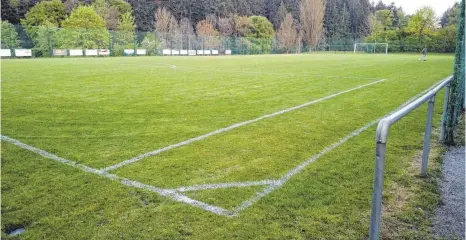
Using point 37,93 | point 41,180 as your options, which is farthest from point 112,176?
point 37,93

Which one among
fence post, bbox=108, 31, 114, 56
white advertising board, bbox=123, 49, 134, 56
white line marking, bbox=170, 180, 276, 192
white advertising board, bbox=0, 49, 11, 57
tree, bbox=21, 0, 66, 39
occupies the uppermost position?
tree, bbox=21, 0, 66, 39

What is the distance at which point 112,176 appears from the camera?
4.33 m

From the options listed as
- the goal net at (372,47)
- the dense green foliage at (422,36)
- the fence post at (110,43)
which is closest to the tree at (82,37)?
the fence post at (110,43)

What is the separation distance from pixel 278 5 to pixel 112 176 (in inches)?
4745

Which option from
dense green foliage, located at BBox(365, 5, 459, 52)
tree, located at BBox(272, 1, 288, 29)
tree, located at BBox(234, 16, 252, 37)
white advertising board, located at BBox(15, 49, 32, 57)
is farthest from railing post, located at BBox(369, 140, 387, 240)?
tree, located at BBox(272, 1, 288, 29)

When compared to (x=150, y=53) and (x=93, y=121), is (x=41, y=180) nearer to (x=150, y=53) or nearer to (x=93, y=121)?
(x=93, y=121)

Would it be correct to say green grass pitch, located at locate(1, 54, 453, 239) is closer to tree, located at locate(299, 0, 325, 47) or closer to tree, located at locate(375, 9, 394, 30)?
tree, located at locate(299, 0, 325, 47)

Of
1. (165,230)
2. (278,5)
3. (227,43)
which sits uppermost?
(278,5)

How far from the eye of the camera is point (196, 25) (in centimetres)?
8400

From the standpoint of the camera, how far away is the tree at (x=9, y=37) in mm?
35781

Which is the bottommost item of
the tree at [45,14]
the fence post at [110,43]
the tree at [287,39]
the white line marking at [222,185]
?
the white line marking at [222,185]

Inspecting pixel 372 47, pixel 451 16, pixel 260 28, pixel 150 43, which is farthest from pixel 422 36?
pixel 150 43

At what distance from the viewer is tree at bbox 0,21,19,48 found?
3578cm

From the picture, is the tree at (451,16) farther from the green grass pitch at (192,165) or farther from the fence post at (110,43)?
the green grass pitch at (192,165)
